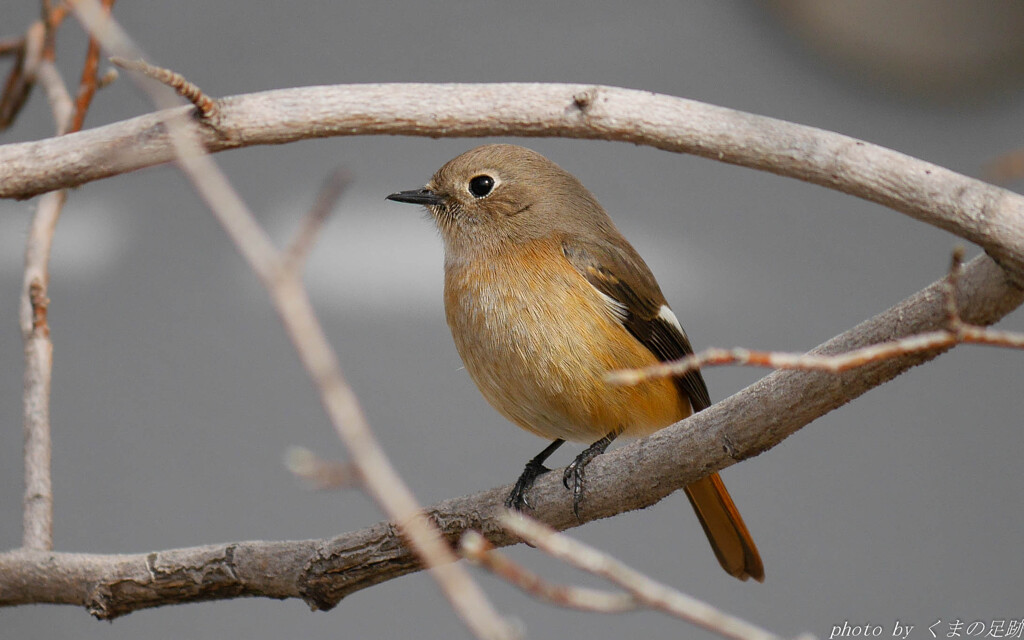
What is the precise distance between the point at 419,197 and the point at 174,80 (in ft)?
3.28

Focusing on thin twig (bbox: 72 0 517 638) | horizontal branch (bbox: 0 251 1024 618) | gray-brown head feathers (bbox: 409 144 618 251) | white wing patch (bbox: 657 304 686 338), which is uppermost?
gray-brown head feathers (bbox: 409 144 618 251)

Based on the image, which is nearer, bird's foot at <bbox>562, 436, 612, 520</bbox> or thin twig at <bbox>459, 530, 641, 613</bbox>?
thin twig at <bbox>459, 530, 641, 613</bbox>

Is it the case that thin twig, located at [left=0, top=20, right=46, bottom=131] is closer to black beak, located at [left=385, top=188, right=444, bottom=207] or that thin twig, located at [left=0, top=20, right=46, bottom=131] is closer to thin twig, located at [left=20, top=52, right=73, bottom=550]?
thin twig, located at [left=20, top=52, right=73, bottom=550]

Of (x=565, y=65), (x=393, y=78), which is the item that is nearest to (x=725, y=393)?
(x=565, y=65)

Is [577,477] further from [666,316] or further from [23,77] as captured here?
[23,77]

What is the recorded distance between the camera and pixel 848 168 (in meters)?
1.41

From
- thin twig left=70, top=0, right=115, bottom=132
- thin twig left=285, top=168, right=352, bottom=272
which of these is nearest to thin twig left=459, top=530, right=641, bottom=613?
thin twig left=285, top=168, right=352, bottom=272

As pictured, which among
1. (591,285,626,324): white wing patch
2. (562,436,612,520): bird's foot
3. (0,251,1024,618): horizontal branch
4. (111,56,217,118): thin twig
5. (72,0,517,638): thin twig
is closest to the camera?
(72,0,517,638): thin twig

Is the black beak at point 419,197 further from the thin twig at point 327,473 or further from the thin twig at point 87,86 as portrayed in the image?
the thin twig at point 327,473

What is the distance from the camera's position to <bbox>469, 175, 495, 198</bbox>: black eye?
2.31 meters

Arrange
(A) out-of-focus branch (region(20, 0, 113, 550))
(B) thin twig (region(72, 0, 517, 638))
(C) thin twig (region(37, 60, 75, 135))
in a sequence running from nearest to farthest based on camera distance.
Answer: (B) thin twig (region(72, 0, 517, 638)) < (A) out-of-focus branch (region(20, 0, 113, 550)) < (C) thin twig (region(37, 60, 75, 135))

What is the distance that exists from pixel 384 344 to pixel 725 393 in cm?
128

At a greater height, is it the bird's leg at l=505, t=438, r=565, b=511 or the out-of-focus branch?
the out-of-focus branch

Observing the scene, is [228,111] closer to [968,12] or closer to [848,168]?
[848,168]
